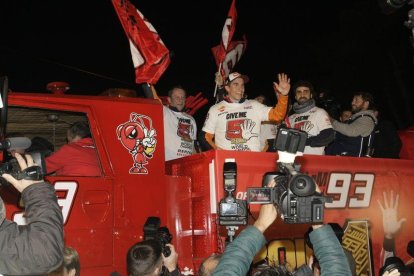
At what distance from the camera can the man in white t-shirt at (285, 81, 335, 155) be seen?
18.6 ft

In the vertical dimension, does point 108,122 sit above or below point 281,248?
above

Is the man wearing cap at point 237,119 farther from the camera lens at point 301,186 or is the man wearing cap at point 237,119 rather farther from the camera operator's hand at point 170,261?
the camera lens at point 301,186

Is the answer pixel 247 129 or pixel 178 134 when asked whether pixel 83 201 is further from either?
pixel 247 129

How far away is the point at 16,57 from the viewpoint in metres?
22.5

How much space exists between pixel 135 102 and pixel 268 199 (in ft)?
8.83

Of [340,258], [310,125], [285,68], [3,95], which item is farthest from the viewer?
[285,68]

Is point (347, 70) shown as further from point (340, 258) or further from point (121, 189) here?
point (340, 258)

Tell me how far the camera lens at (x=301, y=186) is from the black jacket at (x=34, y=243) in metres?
0.97

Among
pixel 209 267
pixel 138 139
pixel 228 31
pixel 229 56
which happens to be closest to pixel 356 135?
pixel 229 56

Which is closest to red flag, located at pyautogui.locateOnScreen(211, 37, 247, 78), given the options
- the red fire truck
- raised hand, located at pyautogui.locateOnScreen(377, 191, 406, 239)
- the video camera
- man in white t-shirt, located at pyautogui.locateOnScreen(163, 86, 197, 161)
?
man in white t-shirt, located at pyautogui.locateOnScreen(163, 86, 197, 161)

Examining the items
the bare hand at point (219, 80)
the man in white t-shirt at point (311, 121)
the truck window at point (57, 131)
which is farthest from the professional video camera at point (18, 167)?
the bare hand at point (219, 80)

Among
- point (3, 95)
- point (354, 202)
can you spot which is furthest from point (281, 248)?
point (3, 95)

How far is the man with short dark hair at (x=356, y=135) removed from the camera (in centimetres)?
612

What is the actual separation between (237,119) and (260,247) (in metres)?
3.47
